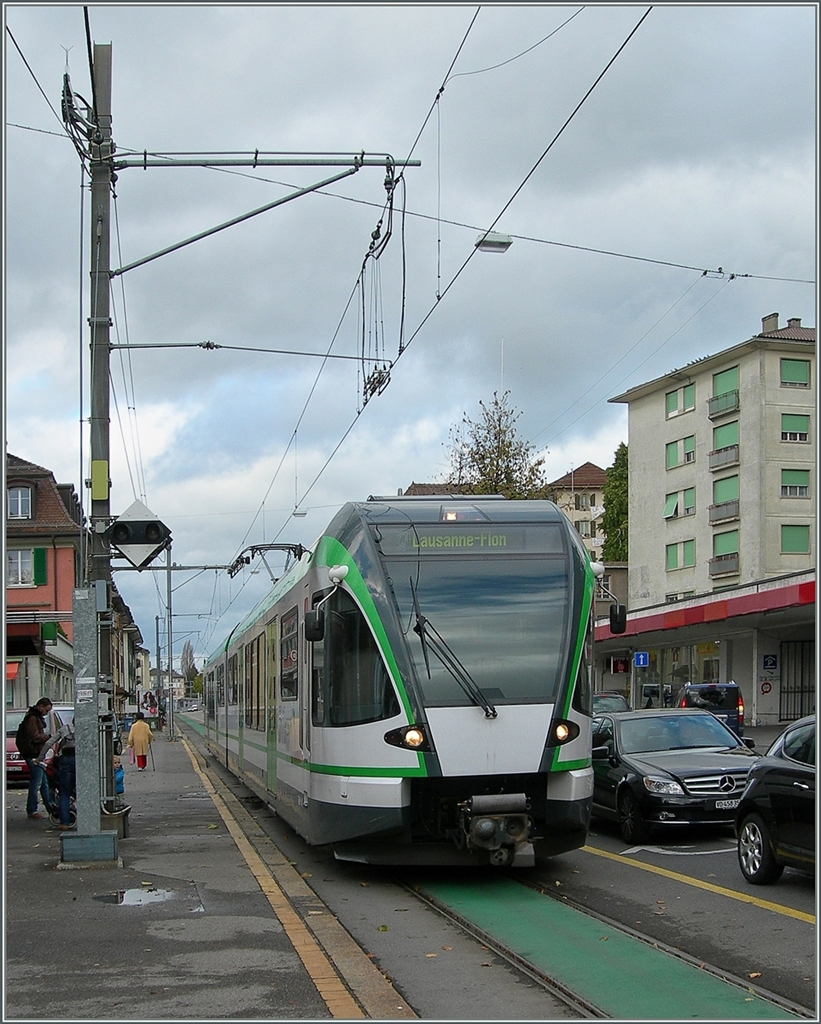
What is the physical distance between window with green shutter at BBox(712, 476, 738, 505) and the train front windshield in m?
47.6

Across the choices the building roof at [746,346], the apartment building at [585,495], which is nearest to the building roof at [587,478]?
the apartment building at [585,495]

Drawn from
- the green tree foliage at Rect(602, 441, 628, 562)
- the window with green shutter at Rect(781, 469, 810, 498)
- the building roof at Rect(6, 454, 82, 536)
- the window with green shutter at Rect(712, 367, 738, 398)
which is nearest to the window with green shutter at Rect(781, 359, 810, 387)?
the window with green shutter at Rect(712, 367, 738, 398)

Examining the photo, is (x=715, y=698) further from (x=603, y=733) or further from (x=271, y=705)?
(x=271, y=705)

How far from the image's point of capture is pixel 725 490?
2323 inches

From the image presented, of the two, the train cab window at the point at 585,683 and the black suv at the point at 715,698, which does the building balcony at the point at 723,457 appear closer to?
the black suv at the point at 715,698

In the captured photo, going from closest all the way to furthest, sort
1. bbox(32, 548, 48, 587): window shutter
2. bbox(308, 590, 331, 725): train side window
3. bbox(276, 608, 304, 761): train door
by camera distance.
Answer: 1. bbox(308, 590, 331, 725): train side window
2. bbox(276, 608, 304, 761): train door
3. bbox(32, 548, 48, 587): window shutter

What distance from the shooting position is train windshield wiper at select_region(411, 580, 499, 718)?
36.9 feet

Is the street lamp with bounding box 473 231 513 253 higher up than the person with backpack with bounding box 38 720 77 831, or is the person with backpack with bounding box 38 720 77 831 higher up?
the street lamp with bounding box 473 231 513 253

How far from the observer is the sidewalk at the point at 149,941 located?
7164 millimetres

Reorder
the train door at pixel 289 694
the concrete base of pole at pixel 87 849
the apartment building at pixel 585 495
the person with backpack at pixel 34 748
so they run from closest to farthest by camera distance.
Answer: the concrete base of pole at pixel 87 849
the train door at pixel 289 694
the person with backpack at pixel 34 748
the apartment building at pixel 585 495

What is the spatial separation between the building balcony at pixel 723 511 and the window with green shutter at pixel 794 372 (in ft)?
17.8

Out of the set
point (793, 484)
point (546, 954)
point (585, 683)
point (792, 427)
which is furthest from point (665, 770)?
point (792, 427)

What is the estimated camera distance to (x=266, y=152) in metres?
13.9

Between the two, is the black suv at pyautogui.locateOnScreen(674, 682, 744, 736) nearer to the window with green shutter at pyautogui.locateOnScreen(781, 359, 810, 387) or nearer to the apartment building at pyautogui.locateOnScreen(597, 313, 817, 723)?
the apartment building at pyautogui.locateOnScreen(597, 313, 817, 723)
